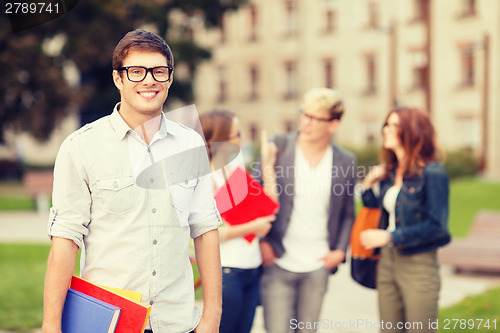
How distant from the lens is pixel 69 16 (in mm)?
20406

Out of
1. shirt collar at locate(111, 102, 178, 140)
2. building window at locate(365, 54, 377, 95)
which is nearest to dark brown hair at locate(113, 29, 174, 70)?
shirt collar at locate(111, 102, 178, 140)

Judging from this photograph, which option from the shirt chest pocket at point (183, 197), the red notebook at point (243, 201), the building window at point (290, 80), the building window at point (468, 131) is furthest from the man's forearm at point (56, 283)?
the building window at point (290, 80)

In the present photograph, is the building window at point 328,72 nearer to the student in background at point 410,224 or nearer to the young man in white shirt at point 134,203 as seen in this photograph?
the student in background at point 410,224

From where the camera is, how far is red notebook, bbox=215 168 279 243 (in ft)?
12.1

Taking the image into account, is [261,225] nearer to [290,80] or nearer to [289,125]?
[289,125]

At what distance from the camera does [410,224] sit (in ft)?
12.6

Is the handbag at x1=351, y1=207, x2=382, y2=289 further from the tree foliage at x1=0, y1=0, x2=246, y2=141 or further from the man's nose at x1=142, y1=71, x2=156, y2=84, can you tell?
the tree foliage at x1=0, y1=0, x2=246, y2=141

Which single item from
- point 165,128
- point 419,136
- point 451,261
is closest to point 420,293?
point 419,136

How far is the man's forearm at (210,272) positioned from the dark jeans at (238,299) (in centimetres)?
118

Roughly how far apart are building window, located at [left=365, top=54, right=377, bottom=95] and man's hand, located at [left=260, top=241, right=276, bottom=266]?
33.7 metres

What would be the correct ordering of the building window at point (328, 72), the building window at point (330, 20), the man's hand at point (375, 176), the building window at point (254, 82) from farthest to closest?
the building window at point (254, 82) < the building window at point (328, 72) < the building window at point (330, 20) < the man's hand at point (375, 176)

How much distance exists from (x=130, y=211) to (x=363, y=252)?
7.05ft

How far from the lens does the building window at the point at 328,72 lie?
127ft

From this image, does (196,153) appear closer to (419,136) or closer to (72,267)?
(72,267)
